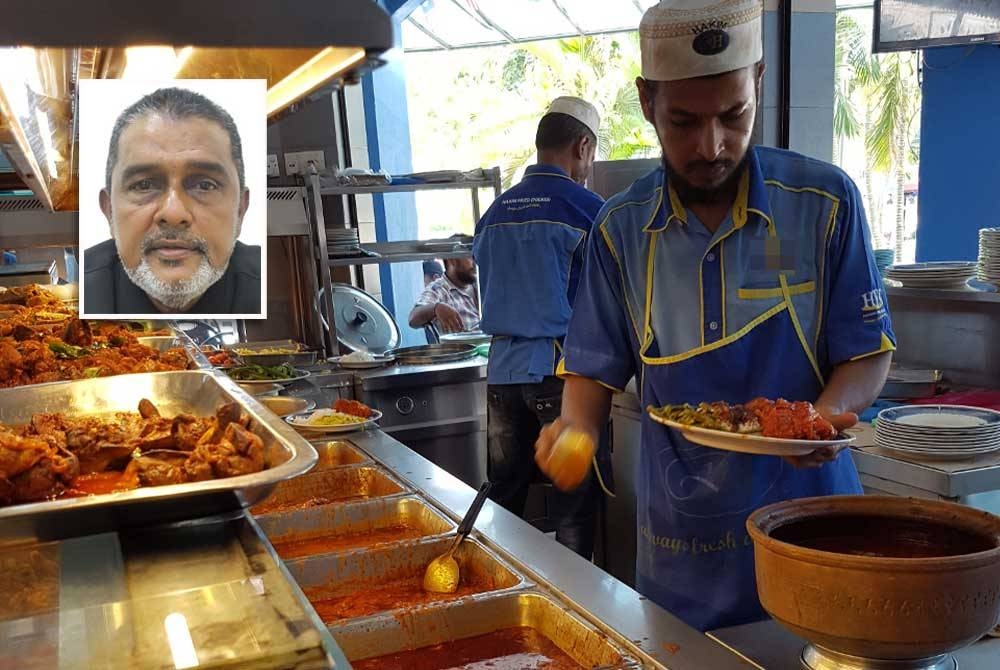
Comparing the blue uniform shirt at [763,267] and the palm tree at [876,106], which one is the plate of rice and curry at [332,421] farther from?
the palm tree at [876,106]

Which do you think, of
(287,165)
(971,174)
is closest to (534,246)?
(287,165)

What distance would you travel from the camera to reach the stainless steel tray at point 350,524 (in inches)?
89.4

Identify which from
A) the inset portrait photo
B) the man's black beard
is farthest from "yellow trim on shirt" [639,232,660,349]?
the inset portrait photo

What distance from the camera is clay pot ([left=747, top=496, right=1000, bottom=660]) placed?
42.1 inches

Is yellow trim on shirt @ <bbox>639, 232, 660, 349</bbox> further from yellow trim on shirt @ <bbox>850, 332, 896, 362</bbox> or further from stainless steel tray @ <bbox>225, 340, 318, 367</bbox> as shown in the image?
stainless steel tray @ <bbox>225, 340, 318, 367</bbox>

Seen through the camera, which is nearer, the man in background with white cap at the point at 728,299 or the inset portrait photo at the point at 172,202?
the man in background with white cap at the point at 728,299

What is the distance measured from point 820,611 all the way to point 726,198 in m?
1.15

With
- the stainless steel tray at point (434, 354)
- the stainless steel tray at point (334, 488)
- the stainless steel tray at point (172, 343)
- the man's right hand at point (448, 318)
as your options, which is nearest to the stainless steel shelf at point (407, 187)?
the man's right hand at point (448, 318)

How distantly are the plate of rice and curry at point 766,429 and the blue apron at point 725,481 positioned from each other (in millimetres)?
250

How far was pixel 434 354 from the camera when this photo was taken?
5113 millimetres

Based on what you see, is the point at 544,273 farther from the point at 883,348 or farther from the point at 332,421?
the point at 883,348

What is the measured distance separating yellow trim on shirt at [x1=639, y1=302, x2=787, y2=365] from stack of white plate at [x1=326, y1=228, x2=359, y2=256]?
3.59m

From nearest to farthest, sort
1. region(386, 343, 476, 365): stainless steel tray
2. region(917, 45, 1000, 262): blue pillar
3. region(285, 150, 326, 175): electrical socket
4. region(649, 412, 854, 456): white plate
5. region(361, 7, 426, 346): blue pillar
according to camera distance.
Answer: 1. region(649, 412, 854, 456): white plate
2. region(386, 343, 476, 365): stainless steel tray
3. region(285, 150, 326, 175): electrical socket
4. region(917, 45, 1000, 262): blue pillar
5. region(361, 7, 426, 346): blue pillar

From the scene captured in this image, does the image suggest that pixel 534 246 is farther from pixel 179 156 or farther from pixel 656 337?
pixel 656 337
